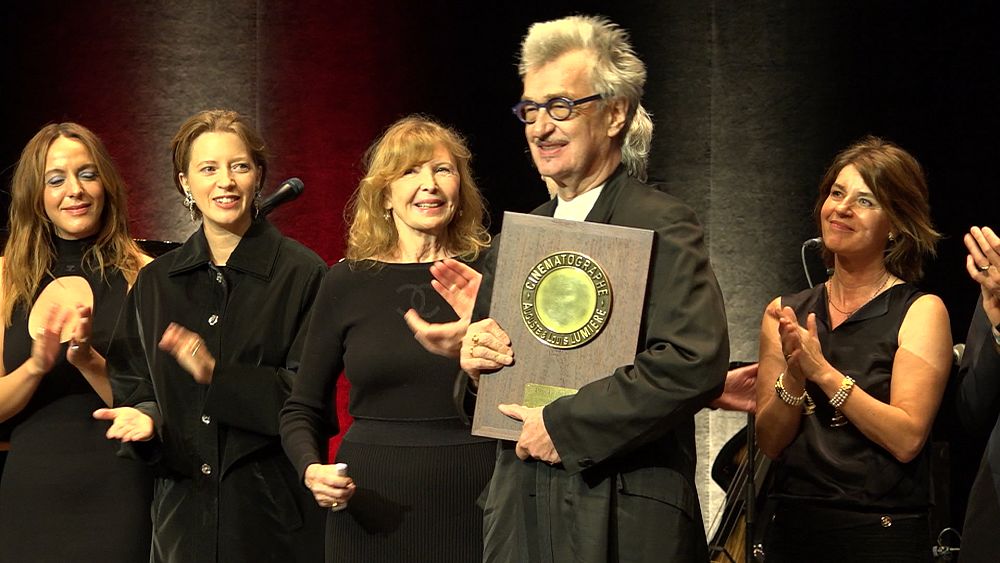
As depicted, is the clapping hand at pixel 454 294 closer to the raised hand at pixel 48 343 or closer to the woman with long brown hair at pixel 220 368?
the woman with long brown hair at pixel 220 368

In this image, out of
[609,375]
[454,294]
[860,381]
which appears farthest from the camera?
[860,381]

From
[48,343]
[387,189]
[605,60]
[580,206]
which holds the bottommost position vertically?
[48,343]

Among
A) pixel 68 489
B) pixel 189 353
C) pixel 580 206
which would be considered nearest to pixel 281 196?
pixel 189 353

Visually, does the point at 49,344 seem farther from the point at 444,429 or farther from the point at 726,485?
the point at 726,485

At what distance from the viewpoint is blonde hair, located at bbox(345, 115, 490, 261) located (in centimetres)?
315

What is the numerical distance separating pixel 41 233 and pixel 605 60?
6.43ft

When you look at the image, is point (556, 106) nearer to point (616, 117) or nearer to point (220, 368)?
point (616, 117)

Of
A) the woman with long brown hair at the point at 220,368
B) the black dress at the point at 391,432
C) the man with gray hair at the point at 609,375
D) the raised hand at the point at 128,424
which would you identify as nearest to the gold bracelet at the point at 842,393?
the man with gray hair at the point at 609,375

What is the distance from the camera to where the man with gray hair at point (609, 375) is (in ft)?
6.91

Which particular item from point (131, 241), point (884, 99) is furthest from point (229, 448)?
point (884, 99)

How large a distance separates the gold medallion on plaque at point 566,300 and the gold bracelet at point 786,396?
88cm

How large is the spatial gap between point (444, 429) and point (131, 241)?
1.28 metres

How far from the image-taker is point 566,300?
219cm

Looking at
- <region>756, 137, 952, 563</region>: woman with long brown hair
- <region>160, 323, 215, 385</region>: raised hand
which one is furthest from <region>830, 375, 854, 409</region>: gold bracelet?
<region>160, 323, 215, 385</region>: raised hand
